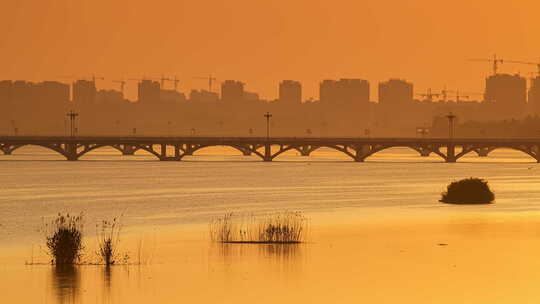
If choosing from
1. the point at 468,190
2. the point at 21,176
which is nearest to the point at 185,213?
the point at 468,190

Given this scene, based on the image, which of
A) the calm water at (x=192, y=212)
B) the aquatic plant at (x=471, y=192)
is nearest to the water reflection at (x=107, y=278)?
the calm water at (x=192, y=212)

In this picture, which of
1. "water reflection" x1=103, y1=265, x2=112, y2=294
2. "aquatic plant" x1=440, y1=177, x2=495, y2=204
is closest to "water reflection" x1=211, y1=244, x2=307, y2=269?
"water reflection" x1=103, y1=265, x2=112, y2=294

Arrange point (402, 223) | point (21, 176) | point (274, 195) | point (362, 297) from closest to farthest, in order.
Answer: point (362, 297)
point (402, 223)
point (274, 195)
point (21, 176)

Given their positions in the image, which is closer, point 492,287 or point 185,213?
point 492,287

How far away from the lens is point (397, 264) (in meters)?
43.2

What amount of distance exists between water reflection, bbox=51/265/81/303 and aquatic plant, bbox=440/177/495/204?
42.2 m

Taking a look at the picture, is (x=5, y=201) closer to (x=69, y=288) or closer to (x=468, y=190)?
(x=468, y=190)

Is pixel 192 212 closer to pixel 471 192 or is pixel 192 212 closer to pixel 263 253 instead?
pixel 471 192

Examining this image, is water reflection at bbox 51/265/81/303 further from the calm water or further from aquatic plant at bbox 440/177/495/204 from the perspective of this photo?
aquatic plant at bbox 440/177/495/204

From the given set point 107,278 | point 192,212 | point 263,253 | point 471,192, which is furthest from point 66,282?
point 471,192

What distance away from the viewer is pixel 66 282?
38.4 metres

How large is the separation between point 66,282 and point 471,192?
149 feet

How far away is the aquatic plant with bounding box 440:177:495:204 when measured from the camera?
8094cm

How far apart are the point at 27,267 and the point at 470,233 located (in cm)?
1957
